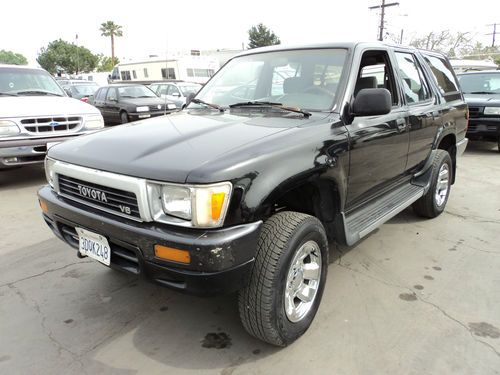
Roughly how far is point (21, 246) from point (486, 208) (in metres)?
5.50

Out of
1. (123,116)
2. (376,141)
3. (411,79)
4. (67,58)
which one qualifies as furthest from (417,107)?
(67,58)

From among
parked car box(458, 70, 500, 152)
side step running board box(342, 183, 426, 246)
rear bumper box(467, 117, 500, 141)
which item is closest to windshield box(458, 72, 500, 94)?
parked car box(458, 70, 500, 152)

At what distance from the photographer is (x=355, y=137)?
10.2 ft

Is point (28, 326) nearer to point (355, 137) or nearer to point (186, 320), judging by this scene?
point (186, 320)

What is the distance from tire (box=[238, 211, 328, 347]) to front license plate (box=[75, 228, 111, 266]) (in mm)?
834

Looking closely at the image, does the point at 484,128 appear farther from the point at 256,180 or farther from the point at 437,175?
the point at 256,180

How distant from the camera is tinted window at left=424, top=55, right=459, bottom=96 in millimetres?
4875

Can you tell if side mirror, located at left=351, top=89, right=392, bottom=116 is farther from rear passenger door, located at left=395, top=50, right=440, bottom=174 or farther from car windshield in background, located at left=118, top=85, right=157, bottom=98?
car windshield in background, located at left=118, top=85, right=157, bottom=98

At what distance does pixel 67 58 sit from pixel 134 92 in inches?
2346

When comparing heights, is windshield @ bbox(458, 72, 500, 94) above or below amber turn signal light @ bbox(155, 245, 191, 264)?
above

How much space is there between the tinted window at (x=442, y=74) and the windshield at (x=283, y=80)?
1.99m

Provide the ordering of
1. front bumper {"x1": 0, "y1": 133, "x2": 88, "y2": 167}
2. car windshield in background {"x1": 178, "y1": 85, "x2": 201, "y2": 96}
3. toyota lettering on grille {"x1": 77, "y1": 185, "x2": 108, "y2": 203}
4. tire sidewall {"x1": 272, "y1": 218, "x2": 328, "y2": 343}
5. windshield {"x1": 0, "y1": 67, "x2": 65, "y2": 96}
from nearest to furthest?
tire sidewall {"x1": 272, "y1": 218, "x2": 328, "y2": 343} → toyota lettering on grille {"x1": 77, "y1": 185, "x2": 108, "y2": 203} → front bumper {"x1": 0, "y1": 133, "x2": 88, "y2": 167} → windshield {"x1": 0, "y1": 67, "x2": 65, "y2": 96} → car windshield in background {"x1": 178, "y1": 85, "x2": 201, "y2": 96}

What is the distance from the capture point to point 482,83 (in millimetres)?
10211

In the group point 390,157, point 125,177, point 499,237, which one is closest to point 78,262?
point 125,177
